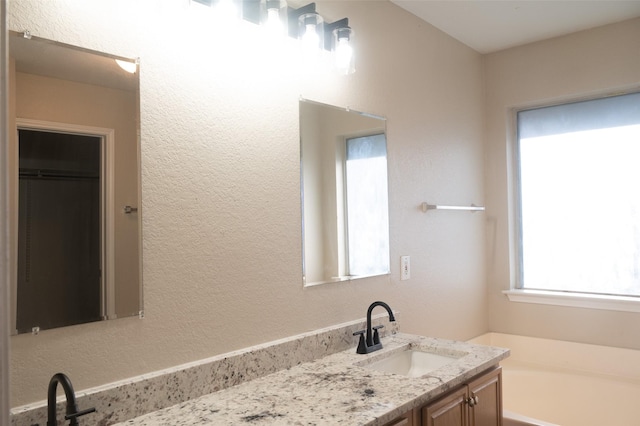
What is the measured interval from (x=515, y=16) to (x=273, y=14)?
165 centimetres

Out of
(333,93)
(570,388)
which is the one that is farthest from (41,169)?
(570,388)

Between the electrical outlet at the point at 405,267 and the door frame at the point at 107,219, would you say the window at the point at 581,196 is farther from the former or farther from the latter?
the door frame at the point at 107,219

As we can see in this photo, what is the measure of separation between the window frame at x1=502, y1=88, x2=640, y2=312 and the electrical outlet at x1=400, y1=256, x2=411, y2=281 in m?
1.06

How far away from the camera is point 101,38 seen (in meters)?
1.31

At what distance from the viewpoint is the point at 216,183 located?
61.9 inches

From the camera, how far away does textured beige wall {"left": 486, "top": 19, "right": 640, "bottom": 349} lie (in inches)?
109

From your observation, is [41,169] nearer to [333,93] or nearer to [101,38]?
[101,38]

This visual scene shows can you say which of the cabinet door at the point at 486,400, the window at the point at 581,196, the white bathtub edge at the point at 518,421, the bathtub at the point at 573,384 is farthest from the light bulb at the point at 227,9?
the bathtub at the point at 573,384

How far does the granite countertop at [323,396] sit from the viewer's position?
4.19ft

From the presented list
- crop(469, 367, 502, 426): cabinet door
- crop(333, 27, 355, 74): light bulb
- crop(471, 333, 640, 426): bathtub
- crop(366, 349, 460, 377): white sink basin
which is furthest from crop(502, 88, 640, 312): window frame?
crop(333, 27, 355, 74): light bulb

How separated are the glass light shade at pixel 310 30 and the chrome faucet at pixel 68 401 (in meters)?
1.38

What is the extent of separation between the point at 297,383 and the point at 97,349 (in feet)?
2.07

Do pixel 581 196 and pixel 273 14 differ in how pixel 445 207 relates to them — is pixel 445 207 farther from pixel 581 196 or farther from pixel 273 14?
pixel 273 14

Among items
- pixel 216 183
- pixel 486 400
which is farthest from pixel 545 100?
pixel 216 183
